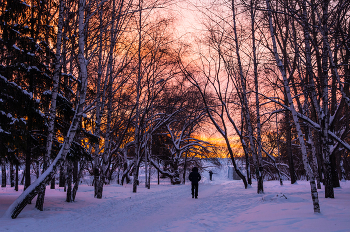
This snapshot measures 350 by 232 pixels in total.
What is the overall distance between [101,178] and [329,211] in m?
10.1

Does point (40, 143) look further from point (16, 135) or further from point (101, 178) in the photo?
point (101, 178)

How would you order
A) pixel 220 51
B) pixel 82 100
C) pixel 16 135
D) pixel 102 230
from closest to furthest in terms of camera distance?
pixel 102 230, pixel 16 135, pixel 82 100, pixel 220 51

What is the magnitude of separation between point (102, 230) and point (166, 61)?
15.4 metres

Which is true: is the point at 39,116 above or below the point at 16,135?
above

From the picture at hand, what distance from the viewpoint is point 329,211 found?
715 centimetres

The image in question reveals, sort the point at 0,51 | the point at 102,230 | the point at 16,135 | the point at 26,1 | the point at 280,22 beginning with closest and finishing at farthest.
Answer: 1. the point at 102,230
2. the point at 16,135
3. the point at 0,51
4. the point at 26,1
5. the point at 280,22

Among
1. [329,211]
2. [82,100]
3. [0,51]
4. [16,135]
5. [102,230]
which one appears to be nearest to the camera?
[102,230]

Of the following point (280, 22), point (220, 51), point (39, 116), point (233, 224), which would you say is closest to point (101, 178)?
point (39, 116)

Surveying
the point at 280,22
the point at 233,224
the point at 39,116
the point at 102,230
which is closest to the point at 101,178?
the point at 39,116

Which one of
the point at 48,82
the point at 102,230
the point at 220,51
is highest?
the point at 220,51

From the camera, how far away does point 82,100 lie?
828cm

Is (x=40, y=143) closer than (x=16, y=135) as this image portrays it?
No

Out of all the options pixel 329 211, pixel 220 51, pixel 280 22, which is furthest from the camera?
pixel 220 51

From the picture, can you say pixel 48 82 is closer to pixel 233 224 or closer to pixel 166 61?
pixel 233 224
